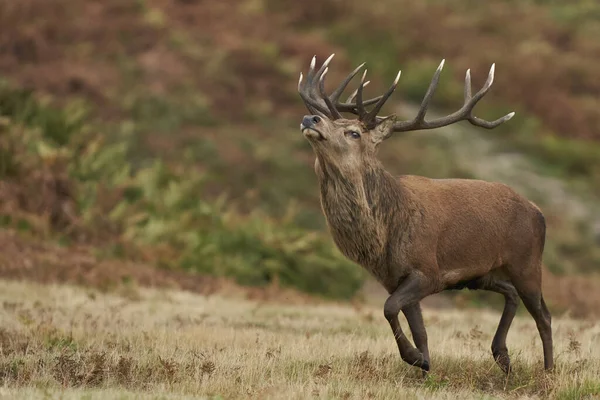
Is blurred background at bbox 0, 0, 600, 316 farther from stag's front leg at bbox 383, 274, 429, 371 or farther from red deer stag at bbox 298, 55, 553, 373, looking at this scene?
stag's front leg at bbox 383, 274, 429, 371

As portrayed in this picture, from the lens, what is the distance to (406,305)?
28.1 ft

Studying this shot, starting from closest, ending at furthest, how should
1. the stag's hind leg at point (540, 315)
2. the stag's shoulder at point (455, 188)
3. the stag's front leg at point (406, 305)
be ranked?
the stag's front leg at point (406, 305)
the stag's shoulder at point (455, 188)
the stag's hind leg at point (540, 315)

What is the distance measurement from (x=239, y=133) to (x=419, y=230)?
15.0 meters

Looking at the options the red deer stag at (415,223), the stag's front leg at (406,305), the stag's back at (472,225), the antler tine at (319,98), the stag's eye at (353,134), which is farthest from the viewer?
the antler tine at (319,98)

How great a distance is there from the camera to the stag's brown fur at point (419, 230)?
8.62 m

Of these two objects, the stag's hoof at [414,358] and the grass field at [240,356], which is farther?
the stag's hoof at [414,358]

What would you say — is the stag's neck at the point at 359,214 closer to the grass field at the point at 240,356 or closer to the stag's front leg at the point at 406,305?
the stag's front leg at the point at 406,305

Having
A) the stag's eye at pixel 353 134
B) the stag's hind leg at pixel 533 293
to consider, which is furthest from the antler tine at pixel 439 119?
the stag's hind leg at pixel 533 293

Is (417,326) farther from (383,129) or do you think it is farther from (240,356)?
(383,129)

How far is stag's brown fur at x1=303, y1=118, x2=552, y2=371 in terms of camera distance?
28.3ft

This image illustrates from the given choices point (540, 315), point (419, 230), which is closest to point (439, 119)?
point (419, 230)

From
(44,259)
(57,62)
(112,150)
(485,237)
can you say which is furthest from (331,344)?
(57,62)

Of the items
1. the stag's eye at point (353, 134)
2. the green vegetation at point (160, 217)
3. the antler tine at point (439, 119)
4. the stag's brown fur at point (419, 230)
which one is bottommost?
the green vegetation at point (160, 217)

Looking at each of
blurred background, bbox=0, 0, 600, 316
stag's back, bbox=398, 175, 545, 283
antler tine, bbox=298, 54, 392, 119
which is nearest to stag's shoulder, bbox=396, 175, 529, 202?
stag's back, bbox=398, 175, 545, 283
